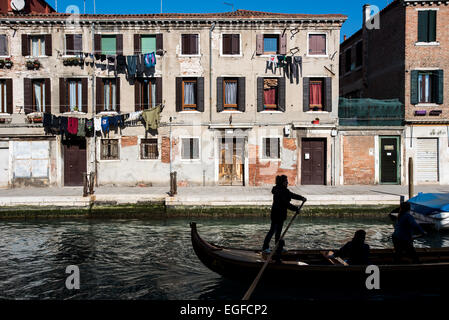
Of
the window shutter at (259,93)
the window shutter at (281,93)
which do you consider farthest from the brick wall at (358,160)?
the window shutter at (259,93)

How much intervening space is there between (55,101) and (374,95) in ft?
57.5

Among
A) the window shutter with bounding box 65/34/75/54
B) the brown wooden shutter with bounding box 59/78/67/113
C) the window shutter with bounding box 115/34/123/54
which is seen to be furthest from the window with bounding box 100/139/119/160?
the window shutter with bounding box 65/34/75/54

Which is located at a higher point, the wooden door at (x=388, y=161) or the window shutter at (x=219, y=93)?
Answer: the window shutter at (x=219, y=93)

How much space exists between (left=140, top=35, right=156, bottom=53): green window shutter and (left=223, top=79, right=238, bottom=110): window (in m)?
3.99

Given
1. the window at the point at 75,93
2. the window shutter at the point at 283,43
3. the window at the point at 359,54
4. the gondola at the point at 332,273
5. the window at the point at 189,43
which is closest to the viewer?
the gondola at the point at 332,273

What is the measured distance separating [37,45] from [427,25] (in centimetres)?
1946

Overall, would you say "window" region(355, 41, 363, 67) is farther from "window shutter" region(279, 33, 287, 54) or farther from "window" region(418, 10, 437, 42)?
"window shutter" region(279, 33, 287, 54)

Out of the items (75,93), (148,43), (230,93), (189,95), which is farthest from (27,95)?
(230,93)

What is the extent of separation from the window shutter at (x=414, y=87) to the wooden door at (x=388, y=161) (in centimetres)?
212

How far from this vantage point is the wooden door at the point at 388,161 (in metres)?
19.5

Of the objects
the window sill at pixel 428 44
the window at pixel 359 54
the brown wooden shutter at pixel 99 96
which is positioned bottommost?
the brown wooden shutter at pixel 99 96

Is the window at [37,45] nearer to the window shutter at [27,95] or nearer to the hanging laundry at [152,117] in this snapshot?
the window shutter at [27,95]

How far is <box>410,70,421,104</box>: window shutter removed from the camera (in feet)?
63.4

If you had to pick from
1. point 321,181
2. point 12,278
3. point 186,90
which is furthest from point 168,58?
point 12,278
